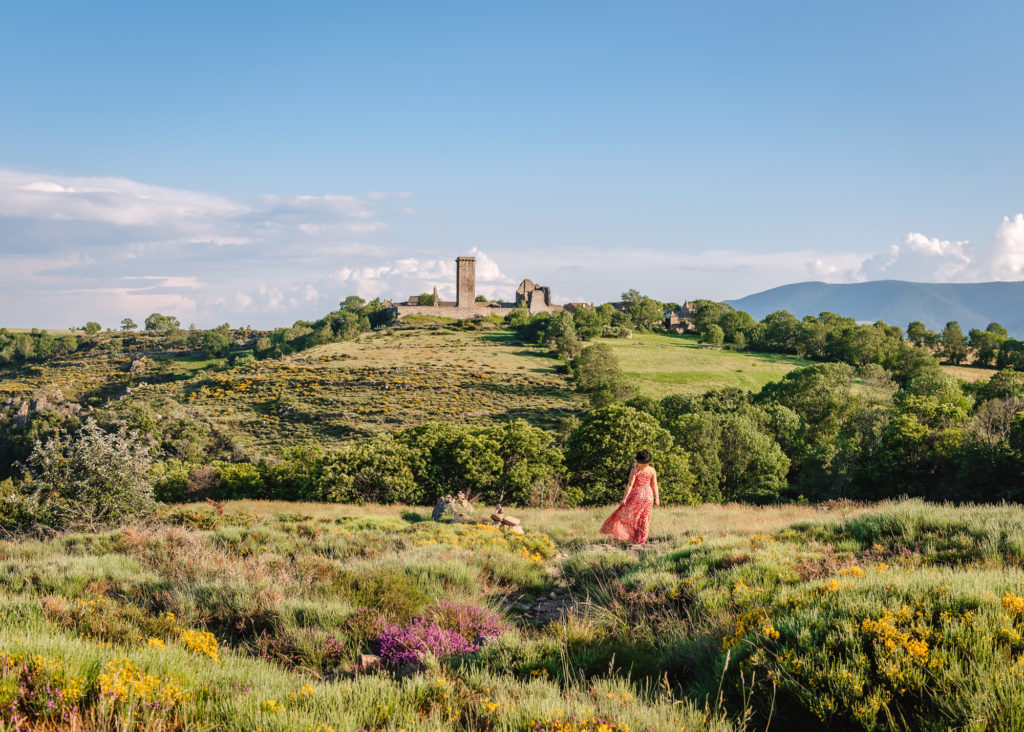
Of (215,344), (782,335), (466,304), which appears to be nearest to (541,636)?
(782,335)

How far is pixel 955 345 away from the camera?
8019cm

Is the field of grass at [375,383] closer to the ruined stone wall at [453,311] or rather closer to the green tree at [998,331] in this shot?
the ruined stone wall at [453,311]

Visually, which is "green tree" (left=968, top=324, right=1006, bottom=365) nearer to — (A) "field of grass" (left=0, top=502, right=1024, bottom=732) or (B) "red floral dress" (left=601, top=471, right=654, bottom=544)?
(A) "field of grass" (left=0, top=502, right=1024, bottom=732)

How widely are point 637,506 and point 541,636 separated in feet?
19.3

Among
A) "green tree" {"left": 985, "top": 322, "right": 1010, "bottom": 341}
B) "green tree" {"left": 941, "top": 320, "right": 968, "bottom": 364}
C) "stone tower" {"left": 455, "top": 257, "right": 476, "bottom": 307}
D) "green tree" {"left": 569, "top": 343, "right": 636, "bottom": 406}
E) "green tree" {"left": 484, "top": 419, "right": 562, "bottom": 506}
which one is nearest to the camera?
"green tree" {"left": 484, "top": 419, "right": 562, "bottom": 506}

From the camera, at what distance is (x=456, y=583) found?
7844 mm

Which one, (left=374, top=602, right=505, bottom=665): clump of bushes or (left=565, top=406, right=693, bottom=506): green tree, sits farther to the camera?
(left=565, top=406, right=693, bottom=506): green tree

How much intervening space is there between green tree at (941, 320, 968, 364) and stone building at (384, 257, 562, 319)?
2688 inches

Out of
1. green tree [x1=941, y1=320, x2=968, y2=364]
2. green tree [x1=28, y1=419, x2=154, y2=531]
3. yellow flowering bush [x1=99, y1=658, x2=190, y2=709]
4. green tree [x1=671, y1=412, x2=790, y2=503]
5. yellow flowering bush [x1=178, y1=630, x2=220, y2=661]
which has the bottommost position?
Result: green tree [x1=671, y1=412, x2=790, y2=503]

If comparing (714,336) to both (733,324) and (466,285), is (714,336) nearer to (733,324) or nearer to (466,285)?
(733,324)

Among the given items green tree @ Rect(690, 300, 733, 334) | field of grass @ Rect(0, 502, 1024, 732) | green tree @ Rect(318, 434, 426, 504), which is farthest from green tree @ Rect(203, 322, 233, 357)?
field of grass @ Rect(0, 502, 1024, 732)

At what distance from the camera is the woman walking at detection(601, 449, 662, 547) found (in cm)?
1101

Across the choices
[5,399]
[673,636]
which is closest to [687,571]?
[673,636]

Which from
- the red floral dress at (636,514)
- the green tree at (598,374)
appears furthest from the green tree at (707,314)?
the red floral dress at (636,514)
